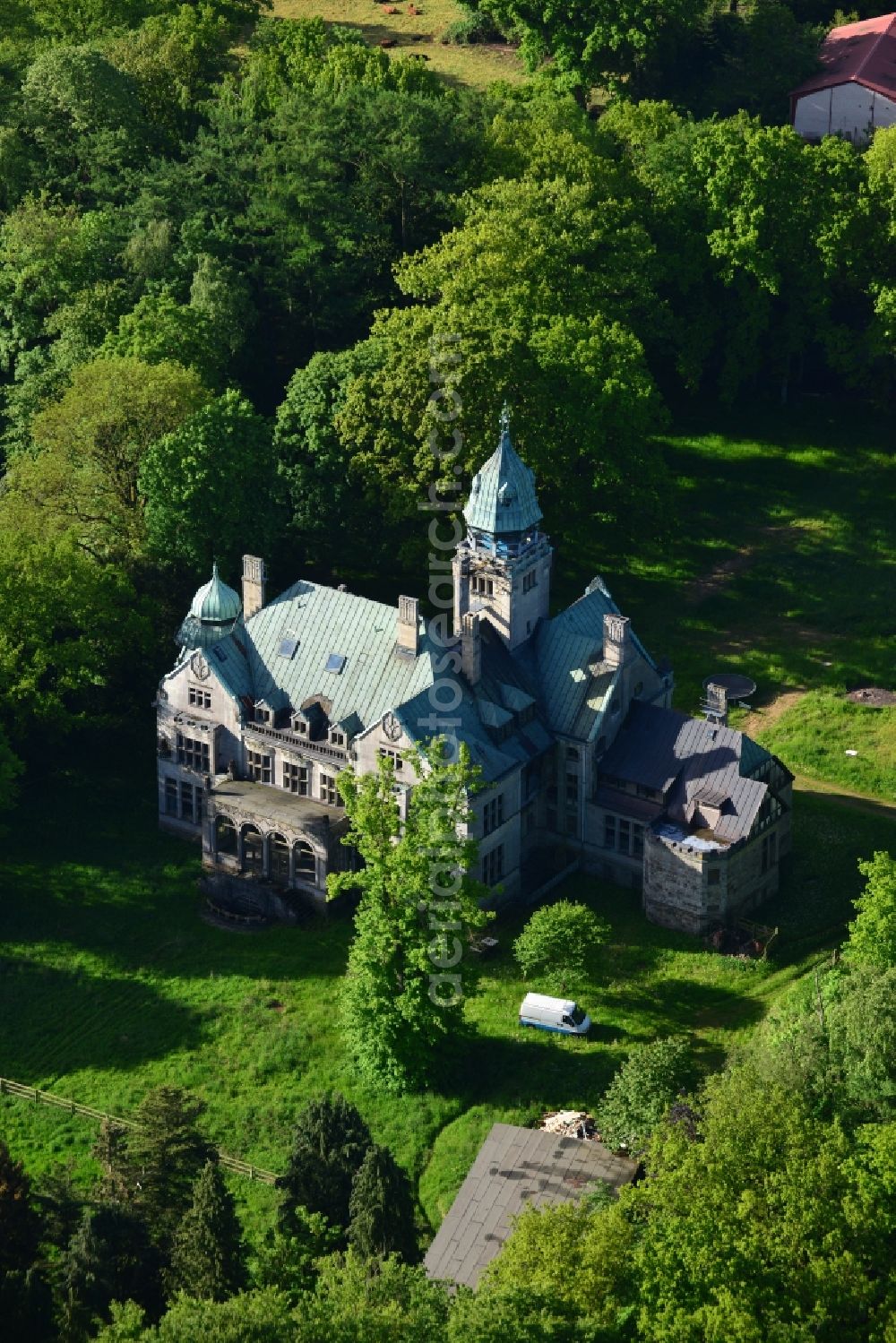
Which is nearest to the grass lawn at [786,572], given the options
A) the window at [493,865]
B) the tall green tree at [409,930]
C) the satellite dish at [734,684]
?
the satellite dish at [734,684]

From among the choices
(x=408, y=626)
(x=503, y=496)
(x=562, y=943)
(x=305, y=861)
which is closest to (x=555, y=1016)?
(x=562, y=943)

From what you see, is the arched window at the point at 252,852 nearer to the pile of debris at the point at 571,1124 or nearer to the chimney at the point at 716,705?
the pile of debris at the point at 571,1124

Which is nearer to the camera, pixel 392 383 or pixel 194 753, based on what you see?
pixel 194 753

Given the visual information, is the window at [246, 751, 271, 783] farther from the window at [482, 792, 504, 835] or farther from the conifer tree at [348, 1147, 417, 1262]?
the conifer tree at [348, 1147, 417, 1262]

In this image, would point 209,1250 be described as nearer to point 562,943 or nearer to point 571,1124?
point 571,1124

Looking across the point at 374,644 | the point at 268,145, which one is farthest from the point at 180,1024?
the point at 268,145

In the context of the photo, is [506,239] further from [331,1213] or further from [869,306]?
[331,1213]

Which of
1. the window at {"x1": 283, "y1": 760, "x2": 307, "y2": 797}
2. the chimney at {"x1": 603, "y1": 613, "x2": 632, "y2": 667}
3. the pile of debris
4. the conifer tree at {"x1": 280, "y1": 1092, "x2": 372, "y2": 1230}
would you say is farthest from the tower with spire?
the conifer tree at {"x1": 280, "y1": 1092, "x2": 372, "y2": 1230}
